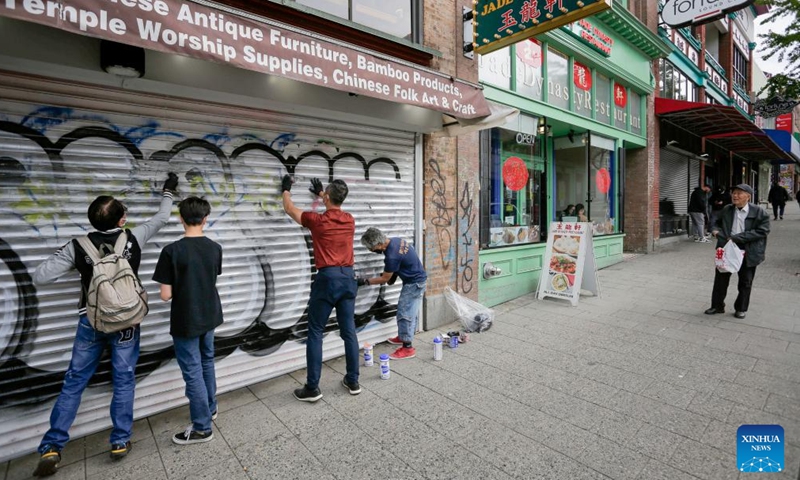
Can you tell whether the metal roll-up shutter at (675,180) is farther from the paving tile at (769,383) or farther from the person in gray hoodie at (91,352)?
the person in gray hoodie at (91,352)

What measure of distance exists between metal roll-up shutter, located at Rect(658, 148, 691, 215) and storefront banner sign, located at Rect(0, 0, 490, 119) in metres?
12.8

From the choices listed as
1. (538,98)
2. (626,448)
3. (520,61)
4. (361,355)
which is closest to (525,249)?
(538,98)

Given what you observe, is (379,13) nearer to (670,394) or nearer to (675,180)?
(670,394)

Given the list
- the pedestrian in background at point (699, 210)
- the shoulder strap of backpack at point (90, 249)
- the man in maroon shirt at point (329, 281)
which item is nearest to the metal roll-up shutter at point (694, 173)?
Answer: the pedestrian in background at point (699, 210)

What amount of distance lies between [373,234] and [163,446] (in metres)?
2.55

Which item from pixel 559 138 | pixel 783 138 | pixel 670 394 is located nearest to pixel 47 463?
pixel 670 394

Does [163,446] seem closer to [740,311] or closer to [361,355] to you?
[361,355]

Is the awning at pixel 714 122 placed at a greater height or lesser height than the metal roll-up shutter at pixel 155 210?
greater

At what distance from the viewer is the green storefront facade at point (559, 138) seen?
7.04 metres

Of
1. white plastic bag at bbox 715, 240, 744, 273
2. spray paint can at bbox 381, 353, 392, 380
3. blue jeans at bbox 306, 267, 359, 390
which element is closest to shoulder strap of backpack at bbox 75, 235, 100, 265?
blue jeans at bbox 306, 267, 359, 390

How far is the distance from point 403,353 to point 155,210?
9.62ft

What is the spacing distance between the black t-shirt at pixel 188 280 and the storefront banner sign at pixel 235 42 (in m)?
1.35

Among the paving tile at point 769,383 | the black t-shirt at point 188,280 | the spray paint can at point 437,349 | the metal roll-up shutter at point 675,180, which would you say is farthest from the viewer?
the metal roll-up shutter at point 675,180

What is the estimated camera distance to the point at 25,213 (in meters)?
2.98
